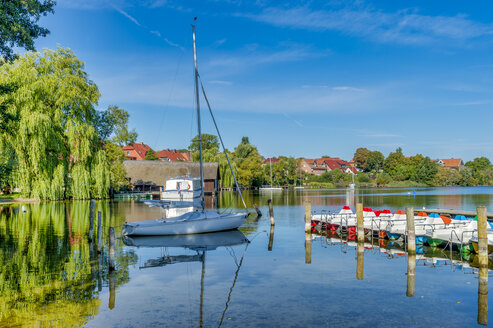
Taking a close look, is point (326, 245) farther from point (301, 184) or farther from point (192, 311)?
point (301, 184)

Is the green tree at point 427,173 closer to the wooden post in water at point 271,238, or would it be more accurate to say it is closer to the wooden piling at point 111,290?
the wooden post in water at point 271,238

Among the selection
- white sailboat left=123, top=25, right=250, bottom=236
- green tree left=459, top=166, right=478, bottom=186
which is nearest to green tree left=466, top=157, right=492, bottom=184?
green tree left=459, top=166, right=478, bottom=186

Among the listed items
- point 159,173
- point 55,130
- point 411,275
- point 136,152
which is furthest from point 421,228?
point 136,152

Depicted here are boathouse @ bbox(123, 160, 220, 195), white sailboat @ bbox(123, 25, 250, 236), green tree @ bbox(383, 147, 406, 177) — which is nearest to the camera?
white sailboat @ bbox(123, 25, 250, 236)

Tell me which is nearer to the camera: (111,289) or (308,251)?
(111,289)

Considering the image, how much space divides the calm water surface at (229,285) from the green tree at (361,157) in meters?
144

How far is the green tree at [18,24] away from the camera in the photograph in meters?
14.1

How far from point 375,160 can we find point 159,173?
103310mm

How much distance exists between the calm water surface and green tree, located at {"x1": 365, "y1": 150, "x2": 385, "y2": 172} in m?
141

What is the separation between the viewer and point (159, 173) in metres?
73.0

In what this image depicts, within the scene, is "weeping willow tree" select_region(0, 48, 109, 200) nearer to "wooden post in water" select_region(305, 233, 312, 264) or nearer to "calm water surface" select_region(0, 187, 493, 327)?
"calm water surface" select_region(0, 187, 493, 327)

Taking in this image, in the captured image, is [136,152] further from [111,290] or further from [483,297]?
[483,297]

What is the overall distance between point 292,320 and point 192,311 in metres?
2.44

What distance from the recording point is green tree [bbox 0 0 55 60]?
1412cm
